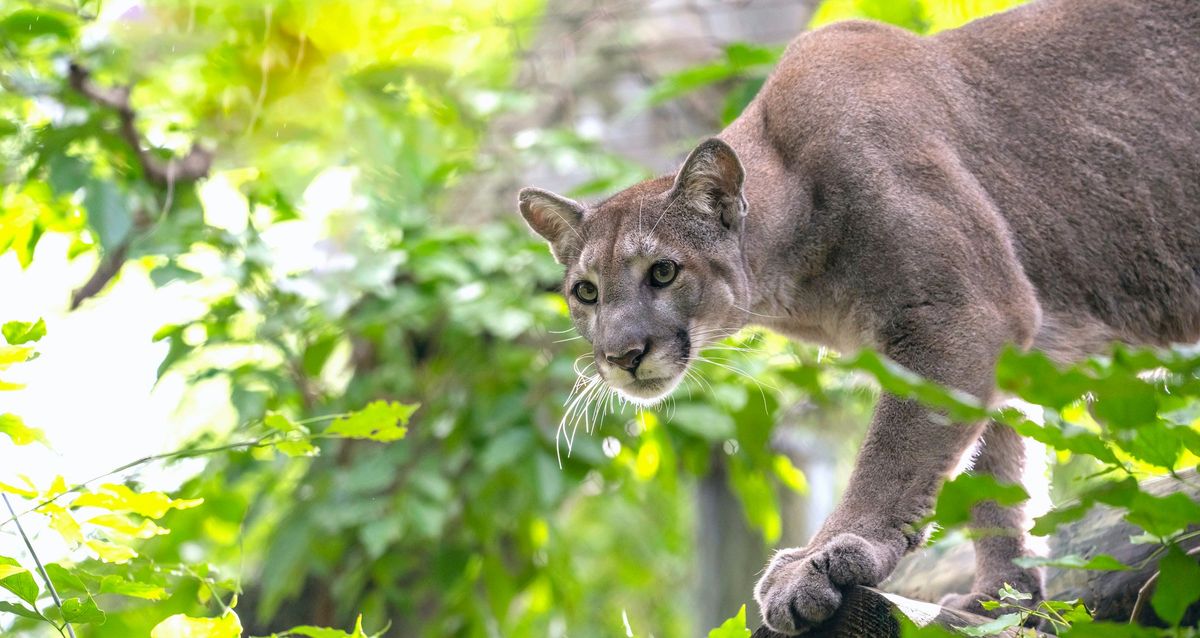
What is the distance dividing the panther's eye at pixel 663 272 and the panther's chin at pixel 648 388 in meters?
0.30

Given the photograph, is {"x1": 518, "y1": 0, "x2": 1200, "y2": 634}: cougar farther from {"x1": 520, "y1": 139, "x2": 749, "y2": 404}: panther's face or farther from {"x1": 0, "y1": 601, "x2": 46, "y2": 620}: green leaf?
{"x1": 0, "y1": 601, "x2": 46, "y2": 620}: green leaf

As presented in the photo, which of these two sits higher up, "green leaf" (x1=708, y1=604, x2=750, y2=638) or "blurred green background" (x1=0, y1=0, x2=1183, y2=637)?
"green leaf" (x1=708, y1=604, x2=750, y2=638)

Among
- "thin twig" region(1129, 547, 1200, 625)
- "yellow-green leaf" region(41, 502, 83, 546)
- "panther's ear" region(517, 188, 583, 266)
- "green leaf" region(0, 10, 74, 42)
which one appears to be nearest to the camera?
"thin twig" region(1129, 547, 1200, 625)

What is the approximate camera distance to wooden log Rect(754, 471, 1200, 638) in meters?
2.83

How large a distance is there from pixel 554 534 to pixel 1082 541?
3.09 metres

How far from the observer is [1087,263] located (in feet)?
12.7

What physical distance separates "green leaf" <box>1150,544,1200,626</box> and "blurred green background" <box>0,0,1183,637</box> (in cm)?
228

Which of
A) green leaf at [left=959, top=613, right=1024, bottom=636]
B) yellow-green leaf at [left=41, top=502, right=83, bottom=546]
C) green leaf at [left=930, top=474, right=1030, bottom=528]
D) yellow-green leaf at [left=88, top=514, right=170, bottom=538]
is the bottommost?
yellow-green leaf at [left=88, top=514, right=170, bottom=538]

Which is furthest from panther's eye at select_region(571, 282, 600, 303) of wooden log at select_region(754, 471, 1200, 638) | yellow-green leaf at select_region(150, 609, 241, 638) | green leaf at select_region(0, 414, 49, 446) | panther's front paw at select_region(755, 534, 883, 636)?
green leaf at select_region(0, 414, 49, 446)

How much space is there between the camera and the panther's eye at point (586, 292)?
4.00 meters

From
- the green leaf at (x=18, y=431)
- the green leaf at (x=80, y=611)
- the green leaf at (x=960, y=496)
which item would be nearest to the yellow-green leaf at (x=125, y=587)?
the green leaf at (x=80, y=611)

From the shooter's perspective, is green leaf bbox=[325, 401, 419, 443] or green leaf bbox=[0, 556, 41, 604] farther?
green leaf bbox=[325, 401, 419, 443]

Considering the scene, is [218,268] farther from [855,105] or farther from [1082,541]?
[1082,541]

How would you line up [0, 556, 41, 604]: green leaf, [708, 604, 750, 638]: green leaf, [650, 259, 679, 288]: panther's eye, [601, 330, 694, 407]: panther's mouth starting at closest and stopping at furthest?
1. [0, 556, 41, 604]: green leaf
2. [708, 604, 750, 638]: green leaf
3. [601, 330, 694, 407]: panther's mouth
4. [650, 259, 679, 288]: panther's eye
